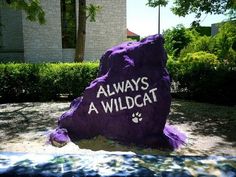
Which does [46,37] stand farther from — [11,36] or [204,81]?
[204,81]

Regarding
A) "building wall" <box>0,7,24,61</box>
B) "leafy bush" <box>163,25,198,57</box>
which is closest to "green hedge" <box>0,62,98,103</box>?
"building wall" <box>0,7,24,61</box>

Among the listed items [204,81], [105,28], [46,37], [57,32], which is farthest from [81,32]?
[105,28]

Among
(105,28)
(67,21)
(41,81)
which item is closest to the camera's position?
(41,81)

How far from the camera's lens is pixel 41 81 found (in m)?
13.3

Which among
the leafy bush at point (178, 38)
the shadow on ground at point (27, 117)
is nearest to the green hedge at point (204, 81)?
the shadow on ground at point (27, 117)

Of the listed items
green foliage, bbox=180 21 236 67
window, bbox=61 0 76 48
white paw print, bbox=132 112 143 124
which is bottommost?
white paw print, bbox=132 112 143 124

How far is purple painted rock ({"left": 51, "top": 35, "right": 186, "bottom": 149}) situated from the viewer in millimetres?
7418

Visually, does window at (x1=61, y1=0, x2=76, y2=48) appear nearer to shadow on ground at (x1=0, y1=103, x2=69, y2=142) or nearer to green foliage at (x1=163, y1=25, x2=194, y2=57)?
shadow on ground at (x1=0, y1=103, x2=69, y2=142)

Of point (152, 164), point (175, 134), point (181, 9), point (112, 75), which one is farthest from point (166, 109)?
point (181, 9)

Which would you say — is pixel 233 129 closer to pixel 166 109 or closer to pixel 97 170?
pixel 166 109

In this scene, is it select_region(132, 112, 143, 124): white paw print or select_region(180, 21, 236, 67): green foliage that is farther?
select_region(180, 21, 236, 67): green foliage

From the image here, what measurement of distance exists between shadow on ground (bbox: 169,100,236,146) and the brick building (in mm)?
9123

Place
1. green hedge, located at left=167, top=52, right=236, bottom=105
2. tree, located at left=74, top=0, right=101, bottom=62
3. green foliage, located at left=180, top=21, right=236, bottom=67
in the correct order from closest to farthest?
green hedge, located at left=167, top=52, right=236, bottom=105, tree, located at left=74, top=0, right=101, bottom=62, green foliage, located at left=180, top=21, right=236, bottom=67

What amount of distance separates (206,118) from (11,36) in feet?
43.6
